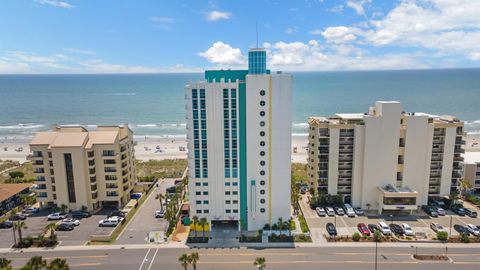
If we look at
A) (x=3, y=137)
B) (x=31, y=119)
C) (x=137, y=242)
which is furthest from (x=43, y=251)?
(x=31, y=119)

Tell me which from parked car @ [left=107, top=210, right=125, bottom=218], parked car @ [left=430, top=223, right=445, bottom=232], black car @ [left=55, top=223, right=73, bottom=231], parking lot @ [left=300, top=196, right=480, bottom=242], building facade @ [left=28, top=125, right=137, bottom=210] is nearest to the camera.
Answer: parked car @ [left=430, top=223, right=445, bottom=232]

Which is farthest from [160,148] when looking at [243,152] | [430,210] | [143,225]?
[430,210]

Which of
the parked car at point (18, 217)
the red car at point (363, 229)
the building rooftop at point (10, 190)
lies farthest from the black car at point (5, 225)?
the red car at point (363, 229)

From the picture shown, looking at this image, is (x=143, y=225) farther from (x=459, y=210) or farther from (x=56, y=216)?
(x=459, y=210)

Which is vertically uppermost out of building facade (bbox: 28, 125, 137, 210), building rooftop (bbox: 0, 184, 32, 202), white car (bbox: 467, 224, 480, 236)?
building facade (bbox: 28, 125, 137, 210)

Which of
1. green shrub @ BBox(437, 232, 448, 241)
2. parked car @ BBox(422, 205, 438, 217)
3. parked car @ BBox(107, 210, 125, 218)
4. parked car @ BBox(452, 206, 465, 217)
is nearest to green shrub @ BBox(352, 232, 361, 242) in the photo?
green shrub @ BBox(437, 232, 448, 241)

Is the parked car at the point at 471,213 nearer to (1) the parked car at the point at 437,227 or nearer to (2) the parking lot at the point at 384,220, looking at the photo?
(2) the parking lot at the point at 384,220

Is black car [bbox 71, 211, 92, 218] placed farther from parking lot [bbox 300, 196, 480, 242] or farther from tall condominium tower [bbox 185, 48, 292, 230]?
parking lot [bbox 300, 196, 480, 242]
